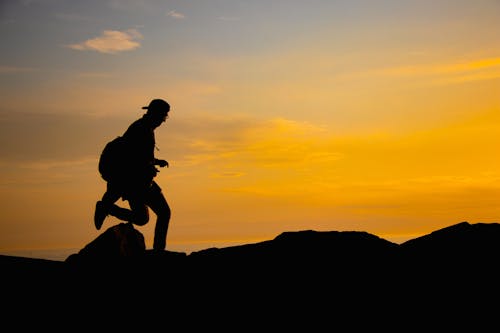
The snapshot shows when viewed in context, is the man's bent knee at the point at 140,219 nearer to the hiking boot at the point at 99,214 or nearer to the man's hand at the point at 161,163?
the hiking boot at the point at 99,214

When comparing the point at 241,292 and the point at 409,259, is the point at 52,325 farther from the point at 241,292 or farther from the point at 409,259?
the point at 409,259

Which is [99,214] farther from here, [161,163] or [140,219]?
[161,163]

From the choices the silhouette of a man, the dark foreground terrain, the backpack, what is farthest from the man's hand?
the dark foreground terrain

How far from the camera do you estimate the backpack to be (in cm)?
1347

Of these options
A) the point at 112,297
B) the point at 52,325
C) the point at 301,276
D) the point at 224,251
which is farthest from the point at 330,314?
the point at 52,325

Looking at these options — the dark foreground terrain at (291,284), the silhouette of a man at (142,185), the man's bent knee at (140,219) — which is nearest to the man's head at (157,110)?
the silhouette of a man at (142,185)

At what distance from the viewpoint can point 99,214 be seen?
13.6 meters

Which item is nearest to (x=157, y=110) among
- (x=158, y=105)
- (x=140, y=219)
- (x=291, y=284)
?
(x=158, y=105)

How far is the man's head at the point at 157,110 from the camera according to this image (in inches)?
528

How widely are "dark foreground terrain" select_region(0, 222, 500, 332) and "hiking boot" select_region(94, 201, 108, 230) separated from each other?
472mm

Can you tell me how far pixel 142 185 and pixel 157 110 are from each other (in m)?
1.58

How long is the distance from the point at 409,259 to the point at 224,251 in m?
3.51

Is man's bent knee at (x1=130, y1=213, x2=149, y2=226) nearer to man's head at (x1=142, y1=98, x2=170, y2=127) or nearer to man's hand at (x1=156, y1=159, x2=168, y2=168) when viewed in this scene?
man's hand at (x1=156, y1=159, x2=168, y2=168)

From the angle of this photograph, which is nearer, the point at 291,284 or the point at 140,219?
the point at 291,284
